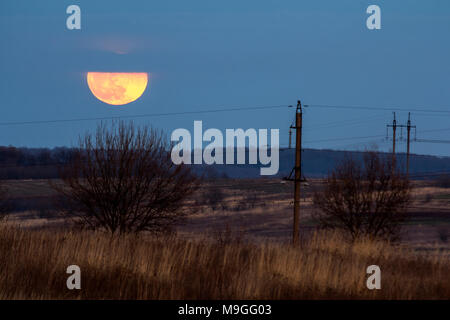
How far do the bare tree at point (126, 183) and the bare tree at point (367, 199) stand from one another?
14.3 meters

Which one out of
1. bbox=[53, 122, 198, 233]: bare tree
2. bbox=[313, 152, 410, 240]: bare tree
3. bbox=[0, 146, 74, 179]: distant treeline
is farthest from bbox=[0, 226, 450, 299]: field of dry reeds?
bbox=[0, 146, 74, 179]: distant treeline

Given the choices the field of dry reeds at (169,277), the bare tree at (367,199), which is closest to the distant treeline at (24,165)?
the bare tree at (367,199)

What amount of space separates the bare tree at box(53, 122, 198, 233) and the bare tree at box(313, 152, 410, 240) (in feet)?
47.0

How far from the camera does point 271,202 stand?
10331 centimetres

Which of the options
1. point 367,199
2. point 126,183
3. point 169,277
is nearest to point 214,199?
point 367,199

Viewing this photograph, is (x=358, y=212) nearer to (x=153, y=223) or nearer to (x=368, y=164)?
(x=368, y=164)

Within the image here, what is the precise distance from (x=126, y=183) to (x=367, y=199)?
62.4 feet

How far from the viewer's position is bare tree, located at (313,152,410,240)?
42.8 meters

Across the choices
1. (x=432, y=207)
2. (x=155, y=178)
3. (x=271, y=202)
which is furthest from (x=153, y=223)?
(x=271, y=202)

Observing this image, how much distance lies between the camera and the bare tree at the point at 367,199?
42.8 meters

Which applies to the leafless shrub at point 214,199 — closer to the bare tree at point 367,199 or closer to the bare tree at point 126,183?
the bare tree at point 367,199

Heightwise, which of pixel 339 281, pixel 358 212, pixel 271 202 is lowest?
→ pixel 271 202

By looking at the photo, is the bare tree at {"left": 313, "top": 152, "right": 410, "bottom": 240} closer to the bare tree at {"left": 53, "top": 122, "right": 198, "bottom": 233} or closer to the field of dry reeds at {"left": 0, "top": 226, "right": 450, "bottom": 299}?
the bare tree at {"left": 53, "top": 122, "right": 198, "bottom": 233}
